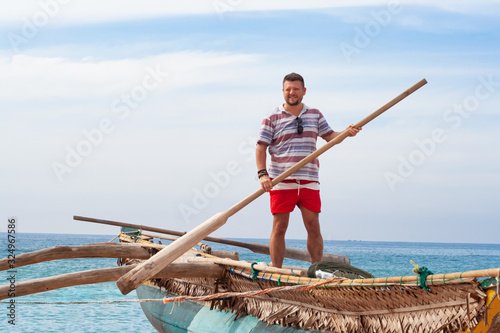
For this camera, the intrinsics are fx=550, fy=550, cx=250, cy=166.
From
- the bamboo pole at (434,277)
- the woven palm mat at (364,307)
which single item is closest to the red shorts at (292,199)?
the woven palm mat at (364,307)

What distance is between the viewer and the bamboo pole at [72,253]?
4812mm

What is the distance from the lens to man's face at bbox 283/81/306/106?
463 centimetres

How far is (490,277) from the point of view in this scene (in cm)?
266

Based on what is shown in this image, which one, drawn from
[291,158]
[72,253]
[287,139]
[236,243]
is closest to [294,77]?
[287,139]

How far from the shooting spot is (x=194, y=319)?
17.1 feet

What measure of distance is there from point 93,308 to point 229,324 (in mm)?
8178

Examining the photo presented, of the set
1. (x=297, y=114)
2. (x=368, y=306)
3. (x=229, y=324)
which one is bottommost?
(x=229, y=324)

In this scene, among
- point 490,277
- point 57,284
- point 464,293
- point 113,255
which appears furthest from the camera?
point 113,255

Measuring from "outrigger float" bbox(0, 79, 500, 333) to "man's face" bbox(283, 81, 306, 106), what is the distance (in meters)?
0.64

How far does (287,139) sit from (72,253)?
2204 mm

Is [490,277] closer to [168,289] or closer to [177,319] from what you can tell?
[177,319]

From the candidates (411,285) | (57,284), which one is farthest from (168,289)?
(411,285)

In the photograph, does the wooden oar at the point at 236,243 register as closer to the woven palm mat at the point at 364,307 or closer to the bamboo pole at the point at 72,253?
the bamboo pole at the point at 72,253

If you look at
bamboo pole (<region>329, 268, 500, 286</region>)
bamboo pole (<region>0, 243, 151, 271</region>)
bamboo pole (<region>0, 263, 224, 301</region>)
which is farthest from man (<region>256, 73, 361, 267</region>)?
bamboo pole (<region>0, 243, 151, 271</region>)
